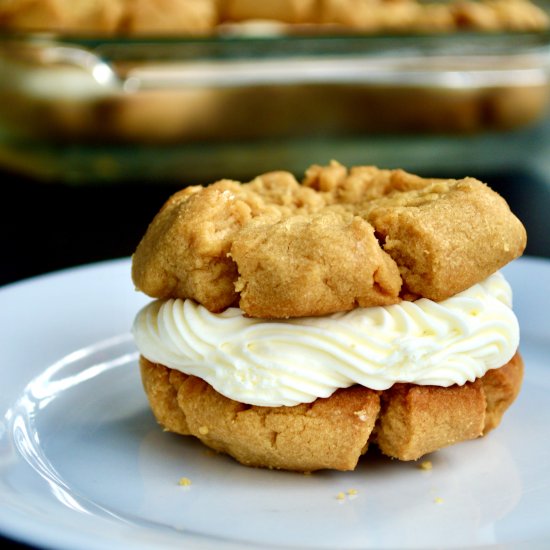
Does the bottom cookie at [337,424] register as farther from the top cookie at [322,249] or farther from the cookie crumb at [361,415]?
the top cookie at [322,249]

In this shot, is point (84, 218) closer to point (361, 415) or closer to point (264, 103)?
point (264, 103)

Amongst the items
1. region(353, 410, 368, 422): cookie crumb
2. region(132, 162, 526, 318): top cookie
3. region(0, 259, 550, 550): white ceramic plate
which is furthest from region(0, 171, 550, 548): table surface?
region(353, 410, 368, 422): cookie crumb

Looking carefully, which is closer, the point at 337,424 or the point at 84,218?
the point at 337,424

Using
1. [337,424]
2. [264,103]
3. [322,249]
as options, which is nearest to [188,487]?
[337,424]

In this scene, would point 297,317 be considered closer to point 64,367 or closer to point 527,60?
point 64,367

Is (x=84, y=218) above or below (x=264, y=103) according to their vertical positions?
below

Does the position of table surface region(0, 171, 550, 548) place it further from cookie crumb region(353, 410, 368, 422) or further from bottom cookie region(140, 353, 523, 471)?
cookie crumb region(353, 410, 368, 422)

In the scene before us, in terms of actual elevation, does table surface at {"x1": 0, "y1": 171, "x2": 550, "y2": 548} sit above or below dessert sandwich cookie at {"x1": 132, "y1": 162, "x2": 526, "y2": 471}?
below

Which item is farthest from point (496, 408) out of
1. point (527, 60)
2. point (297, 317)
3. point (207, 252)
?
point (527, 60)
